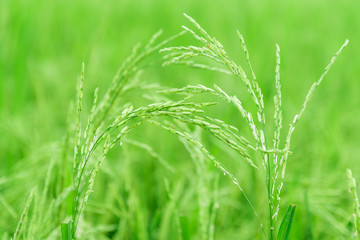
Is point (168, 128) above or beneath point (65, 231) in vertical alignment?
above

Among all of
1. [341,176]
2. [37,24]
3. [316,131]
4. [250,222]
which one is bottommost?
[250,222]

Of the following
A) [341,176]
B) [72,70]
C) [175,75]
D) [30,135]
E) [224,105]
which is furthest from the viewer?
[175,75]

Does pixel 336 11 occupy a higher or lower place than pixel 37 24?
higher

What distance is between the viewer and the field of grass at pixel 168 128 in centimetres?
84

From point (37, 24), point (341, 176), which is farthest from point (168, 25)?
point (341, 176)

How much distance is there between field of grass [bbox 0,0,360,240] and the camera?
0.84m

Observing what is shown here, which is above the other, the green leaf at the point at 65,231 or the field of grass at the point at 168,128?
the field of grass at the point at 168,128

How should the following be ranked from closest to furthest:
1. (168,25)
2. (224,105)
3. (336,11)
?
(224,105)
(168,25)
(336,11)

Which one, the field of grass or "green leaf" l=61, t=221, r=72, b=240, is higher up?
the field of grass

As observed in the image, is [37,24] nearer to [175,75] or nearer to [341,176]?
[175,75]

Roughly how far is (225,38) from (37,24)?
5.30ft

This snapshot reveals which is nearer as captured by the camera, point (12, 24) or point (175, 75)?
point (175, 75)

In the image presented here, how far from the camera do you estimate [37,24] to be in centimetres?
378

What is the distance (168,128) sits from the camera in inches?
30.0
